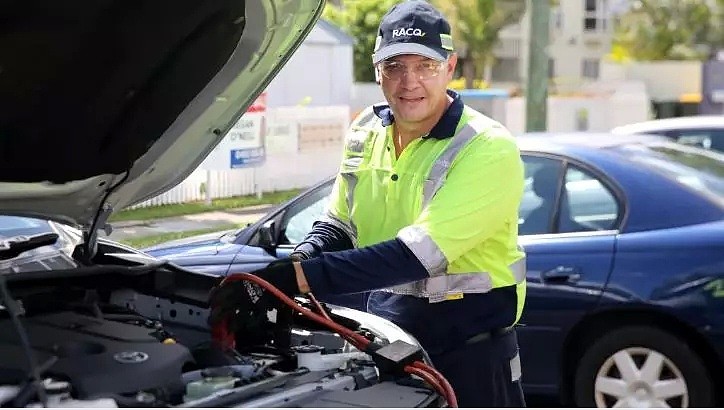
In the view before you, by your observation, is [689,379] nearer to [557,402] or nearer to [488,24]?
[557,402]

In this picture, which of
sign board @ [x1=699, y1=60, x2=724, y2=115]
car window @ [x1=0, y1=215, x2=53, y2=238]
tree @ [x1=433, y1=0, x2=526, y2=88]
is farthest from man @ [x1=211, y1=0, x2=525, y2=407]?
tree @ [x1=433, y1=0, x2=526, y2=88]

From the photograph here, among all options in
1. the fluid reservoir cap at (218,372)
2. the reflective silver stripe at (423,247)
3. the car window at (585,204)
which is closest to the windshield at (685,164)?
the car window at (585,204)

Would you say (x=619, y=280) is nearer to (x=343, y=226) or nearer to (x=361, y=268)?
(x=343, y=226)

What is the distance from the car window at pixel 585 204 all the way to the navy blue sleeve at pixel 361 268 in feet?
8.42

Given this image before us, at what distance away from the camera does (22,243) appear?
354 cm

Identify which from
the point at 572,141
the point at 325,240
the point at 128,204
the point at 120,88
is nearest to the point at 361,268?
the point at 325,240

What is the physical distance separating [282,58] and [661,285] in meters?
2.55

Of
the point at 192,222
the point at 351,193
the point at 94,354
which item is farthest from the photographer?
the point at 192,222

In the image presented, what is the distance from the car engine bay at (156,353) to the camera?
8.58 feet

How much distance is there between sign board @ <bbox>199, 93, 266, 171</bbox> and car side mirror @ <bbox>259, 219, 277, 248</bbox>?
9411 mm

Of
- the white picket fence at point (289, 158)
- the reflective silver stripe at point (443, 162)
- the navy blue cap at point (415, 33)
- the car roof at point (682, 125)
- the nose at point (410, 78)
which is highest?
the navy blue cap at point (415, 33)

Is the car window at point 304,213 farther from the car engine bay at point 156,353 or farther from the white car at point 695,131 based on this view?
the white car at point 695,131

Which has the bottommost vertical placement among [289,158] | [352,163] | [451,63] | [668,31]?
[289,158]

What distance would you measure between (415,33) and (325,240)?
0.79 meters
